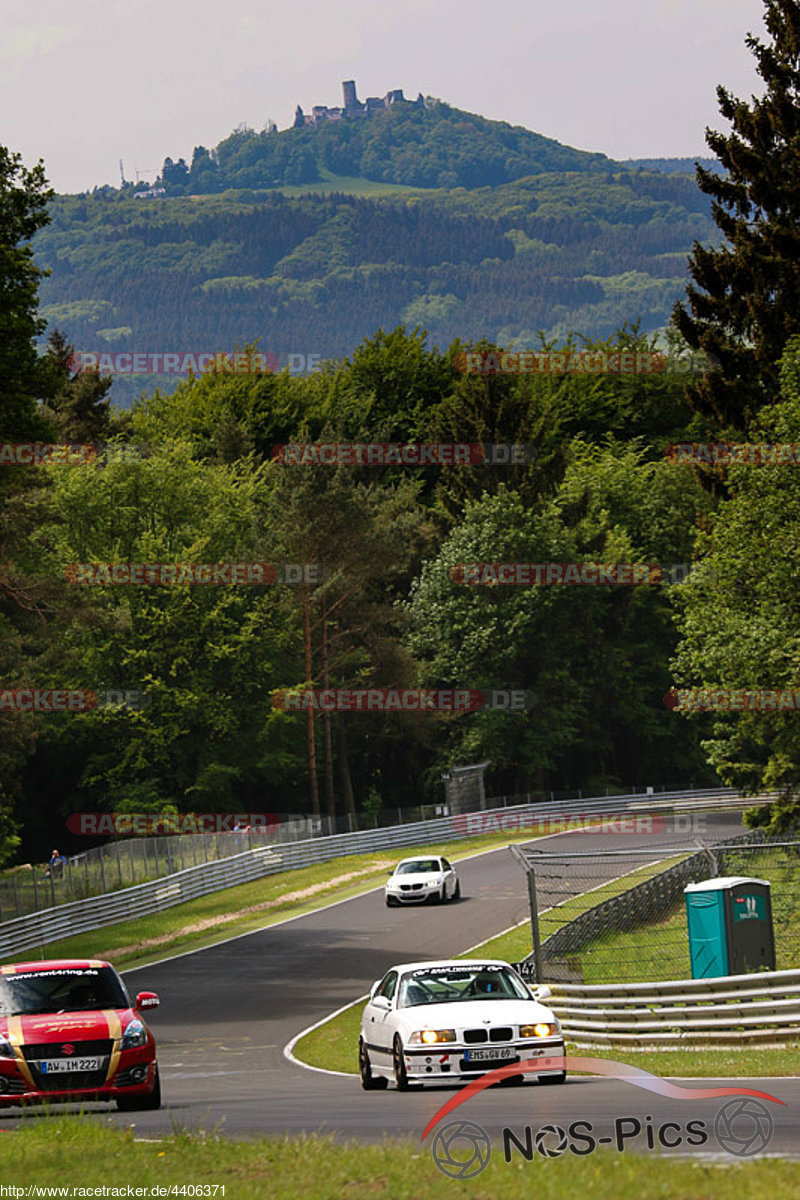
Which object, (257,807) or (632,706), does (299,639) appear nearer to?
(257,807)

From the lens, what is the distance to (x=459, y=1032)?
49.4ft

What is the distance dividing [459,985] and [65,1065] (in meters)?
4.12

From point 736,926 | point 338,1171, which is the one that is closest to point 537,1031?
point 736,926

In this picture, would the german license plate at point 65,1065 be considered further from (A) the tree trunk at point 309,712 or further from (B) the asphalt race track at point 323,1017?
(A) the tree trunk at point 309,712

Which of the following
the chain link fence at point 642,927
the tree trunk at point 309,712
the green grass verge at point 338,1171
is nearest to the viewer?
the green grass verge at point 338,1171

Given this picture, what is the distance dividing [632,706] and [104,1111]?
6903 centimetres

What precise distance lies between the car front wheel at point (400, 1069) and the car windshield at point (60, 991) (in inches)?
108

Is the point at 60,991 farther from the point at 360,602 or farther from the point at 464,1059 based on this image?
the point at 360,602

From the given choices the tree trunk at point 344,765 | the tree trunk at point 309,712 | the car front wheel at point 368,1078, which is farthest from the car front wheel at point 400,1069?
the tree trunk at point 344,765

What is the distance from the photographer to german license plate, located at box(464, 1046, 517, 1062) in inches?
590

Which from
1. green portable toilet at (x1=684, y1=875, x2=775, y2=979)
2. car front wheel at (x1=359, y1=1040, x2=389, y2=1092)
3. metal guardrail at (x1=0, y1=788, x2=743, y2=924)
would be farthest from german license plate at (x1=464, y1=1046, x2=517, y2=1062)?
metal guardrail at (x1=0, y1=788, x2=743, y2=924)

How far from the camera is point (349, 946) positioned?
38281 mm

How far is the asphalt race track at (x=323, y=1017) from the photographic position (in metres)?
12.4

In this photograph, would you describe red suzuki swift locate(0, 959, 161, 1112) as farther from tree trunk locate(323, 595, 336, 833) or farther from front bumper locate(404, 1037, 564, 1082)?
tree trunk locate(323, 595, 336, 833)
